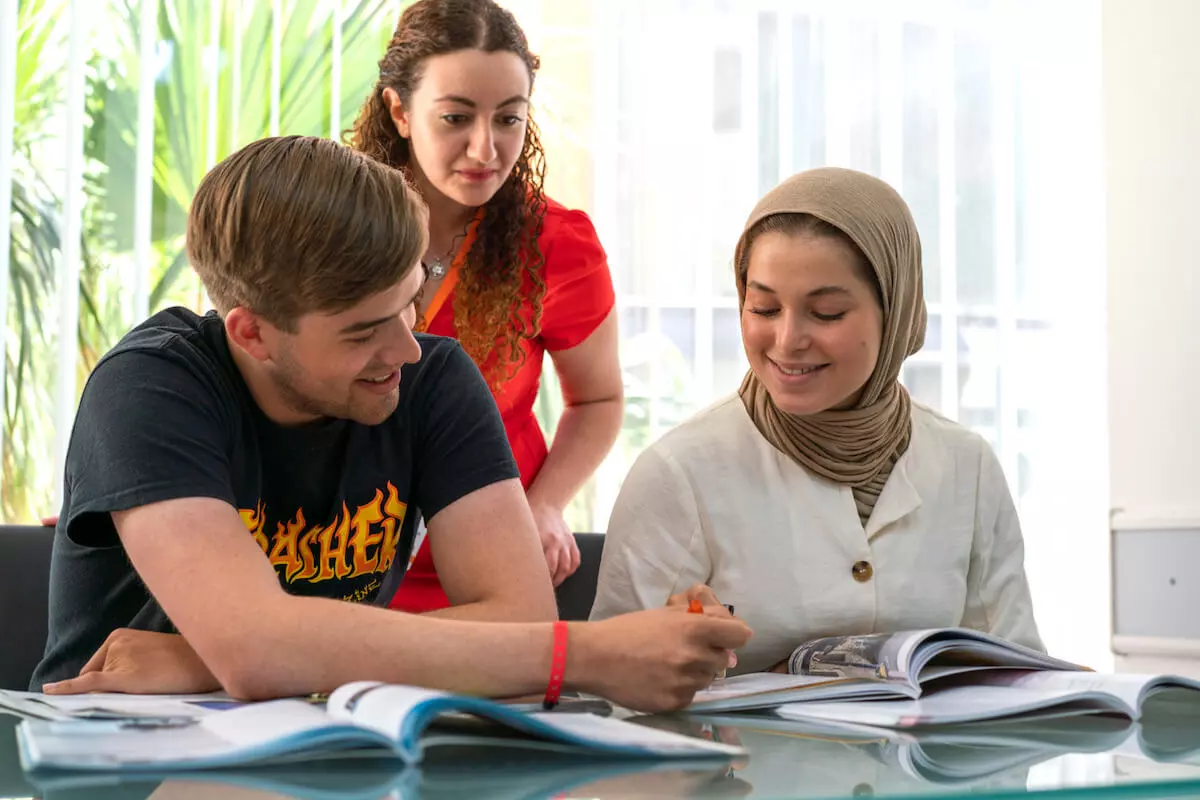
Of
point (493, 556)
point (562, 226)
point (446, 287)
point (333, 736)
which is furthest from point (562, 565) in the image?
point (333, 736)

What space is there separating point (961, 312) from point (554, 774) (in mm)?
3275

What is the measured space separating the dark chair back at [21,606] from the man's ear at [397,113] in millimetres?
801

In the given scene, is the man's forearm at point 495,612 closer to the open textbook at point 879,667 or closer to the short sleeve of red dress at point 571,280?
the open textbook at point 879,667

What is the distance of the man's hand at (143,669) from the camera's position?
1.04 metres

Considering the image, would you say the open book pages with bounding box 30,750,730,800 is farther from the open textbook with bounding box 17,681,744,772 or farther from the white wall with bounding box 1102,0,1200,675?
the white wall with bounding box 1102,0,1200,675

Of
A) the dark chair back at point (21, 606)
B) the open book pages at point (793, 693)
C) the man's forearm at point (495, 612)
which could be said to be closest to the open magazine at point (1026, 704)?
the open book pages at point (793, 693)

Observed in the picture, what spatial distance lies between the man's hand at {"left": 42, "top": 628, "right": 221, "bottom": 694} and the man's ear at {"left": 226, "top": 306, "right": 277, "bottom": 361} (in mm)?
276

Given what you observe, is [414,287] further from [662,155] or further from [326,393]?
[662,155]

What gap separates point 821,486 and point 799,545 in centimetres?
8

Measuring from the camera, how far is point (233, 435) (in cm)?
121

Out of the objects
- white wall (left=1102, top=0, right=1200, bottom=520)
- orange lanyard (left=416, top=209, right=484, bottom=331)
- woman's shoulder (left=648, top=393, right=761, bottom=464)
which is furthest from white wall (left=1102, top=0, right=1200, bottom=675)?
orange lanyard (left=416, top=209, right=484, bottom=331)

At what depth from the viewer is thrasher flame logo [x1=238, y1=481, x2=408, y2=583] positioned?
1.23 m

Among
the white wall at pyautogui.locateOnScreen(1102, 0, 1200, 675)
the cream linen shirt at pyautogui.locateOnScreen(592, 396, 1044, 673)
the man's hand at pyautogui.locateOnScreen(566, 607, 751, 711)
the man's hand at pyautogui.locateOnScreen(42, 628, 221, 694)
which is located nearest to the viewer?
the man's hand at pyautogui.locateOnScreen(566, 607, 751, 711)

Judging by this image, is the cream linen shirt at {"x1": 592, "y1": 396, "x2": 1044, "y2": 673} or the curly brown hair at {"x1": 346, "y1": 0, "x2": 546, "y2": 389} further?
the curly brown hair at {"x1": 346, "y1": 0, "x2": 546, "y2": 389}
